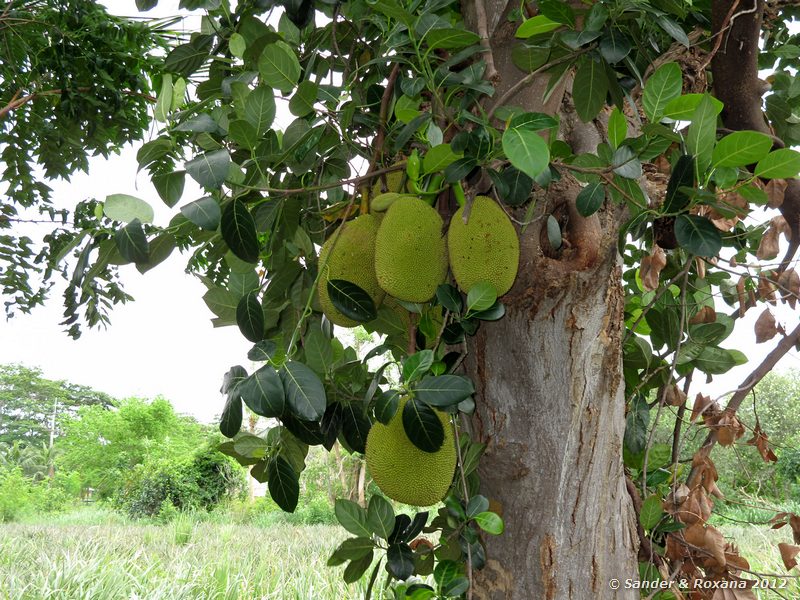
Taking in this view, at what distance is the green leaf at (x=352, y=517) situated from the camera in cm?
79

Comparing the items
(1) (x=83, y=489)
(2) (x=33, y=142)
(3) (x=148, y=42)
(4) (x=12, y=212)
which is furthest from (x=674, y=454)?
(1) (x=83, y=489)

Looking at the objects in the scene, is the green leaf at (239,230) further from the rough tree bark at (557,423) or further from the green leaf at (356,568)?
the green leaf at (356,568)

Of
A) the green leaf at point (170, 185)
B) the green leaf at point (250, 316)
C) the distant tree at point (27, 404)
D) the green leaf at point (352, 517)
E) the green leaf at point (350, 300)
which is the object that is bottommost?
the distant tree at point (27, 404)

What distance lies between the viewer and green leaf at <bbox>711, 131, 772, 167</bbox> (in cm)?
62

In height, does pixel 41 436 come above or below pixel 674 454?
below

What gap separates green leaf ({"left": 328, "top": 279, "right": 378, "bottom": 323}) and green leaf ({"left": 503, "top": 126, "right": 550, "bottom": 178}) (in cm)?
27

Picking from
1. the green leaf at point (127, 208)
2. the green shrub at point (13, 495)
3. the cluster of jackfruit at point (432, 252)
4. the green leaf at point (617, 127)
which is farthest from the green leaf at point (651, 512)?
the green shrub at point (13, 495)

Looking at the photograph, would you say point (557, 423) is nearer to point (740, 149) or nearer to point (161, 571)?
point (740, 149)

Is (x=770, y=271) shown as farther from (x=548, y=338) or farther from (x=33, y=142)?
(x=33, y=142)

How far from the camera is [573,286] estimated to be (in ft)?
2.42

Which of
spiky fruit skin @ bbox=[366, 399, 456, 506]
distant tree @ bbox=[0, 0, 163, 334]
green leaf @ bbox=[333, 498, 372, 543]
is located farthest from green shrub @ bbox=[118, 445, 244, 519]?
spiky fruit skin @ bbox=[366, 399, 456, 506]

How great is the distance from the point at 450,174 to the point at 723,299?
2.90 feet

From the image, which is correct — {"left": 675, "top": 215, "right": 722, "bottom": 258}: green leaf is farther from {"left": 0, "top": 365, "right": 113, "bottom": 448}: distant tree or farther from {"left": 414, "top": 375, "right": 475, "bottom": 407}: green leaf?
{"left": 0, "top": 365, "right": 113, "bottom": 448}: distant tree

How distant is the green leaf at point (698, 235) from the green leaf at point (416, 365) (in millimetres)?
270
